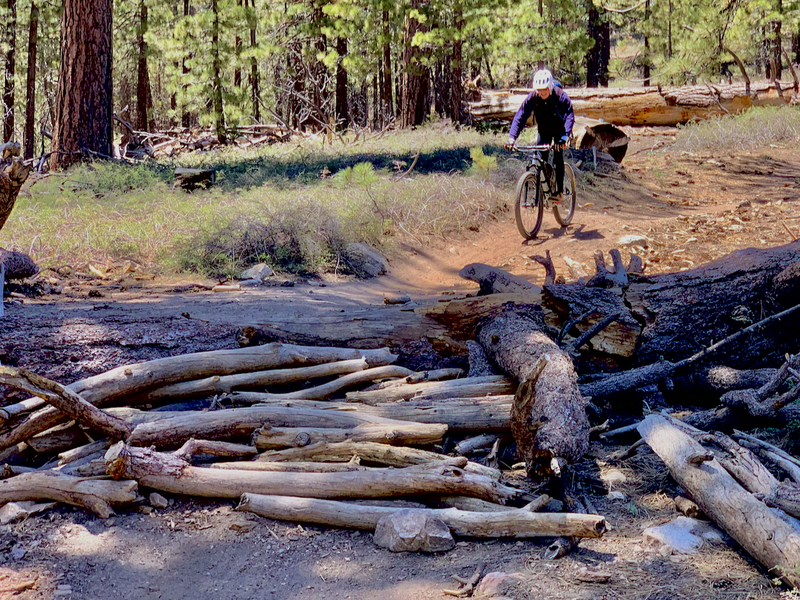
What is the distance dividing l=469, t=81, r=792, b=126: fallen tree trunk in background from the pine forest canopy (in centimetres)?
86

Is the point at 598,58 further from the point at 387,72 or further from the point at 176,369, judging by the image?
the point at 176,369

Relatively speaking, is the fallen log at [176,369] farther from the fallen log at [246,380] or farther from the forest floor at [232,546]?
the forest floor at [232,546]

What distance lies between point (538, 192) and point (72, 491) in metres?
7.64

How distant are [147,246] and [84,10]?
613 cm

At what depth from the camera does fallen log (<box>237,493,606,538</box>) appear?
3.16 metres

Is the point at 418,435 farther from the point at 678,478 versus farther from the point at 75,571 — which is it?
the point at 75,571

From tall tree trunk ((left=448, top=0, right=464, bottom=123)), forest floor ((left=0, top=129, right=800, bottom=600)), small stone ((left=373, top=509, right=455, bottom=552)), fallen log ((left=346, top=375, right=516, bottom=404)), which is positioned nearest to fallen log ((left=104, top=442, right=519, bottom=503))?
forest floor ((left=0, top=129, right=800, bottom=600))

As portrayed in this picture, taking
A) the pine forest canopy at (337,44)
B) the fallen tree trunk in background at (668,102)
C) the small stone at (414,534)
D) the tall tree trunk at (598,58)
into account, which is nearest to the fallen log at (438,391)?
the small stone at (414,534)

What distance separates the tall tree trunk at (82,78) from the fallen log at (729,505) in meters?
11.4

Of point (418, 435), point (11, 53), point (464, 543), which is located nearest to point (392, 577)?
point (464, 543)

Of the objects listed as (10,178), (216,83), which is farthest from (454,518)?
(216,83)

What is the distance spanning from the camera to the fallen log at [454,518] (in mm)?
3158

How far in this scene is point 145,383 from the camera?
4.39 metres

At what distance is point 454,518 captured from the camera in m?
3.37
